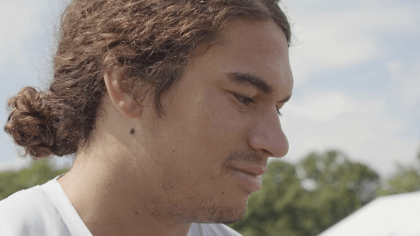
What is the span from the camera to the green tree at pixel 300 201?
43.2m

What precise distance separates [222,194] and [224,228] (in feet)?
2.78

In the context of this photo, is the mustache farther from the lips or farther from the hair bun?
the hair bun

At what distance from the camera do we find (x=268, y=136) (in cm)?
254

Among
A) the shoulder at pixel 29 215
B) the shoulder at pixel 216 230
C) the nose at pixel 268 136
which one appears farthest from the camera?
the shoulder at pixel 216 230

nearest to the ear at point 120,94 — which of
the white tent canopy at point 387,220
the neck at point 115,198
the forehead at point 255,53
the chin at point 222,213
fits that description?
the neck at point 115,198

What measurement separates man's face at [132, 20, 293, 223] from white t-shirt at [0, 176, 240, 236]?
15.2 inches

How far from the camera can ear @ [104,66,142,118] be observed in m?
2.66

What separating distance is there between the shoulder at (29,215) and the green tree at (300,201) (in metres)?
41.1

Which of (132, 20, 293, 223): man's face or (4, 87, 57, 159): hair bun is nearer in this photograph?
(132, 20, 293, 223): man's face

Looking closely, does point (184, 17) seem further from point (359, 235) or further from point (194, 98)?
point (359, 235)

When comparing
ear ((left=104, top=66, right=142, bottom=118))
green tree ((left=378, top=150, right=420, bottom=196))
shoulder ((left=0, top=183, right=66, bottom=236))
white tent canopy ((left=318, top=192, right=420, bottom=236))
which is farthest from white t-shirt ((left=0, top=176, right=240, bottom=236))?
green tree ((left=378, top=150, right=420, bottom=196))

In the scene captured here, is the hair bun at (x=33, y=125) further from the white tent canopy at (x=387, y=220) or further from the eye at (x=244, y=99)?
the white tent canopy at (x=387, y=220)

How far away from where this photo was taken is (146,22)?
2717 mm

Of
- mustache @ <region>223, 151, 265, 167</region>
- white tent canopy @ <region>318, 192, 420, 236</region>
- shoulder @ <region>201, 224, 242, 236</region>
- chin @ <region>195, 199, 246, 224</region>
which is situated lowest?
white tent canopy @ <region>318, 192, 420, 236</region>
